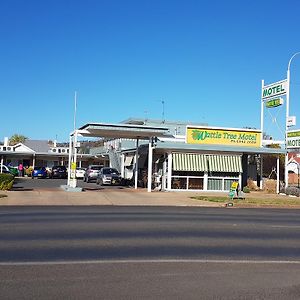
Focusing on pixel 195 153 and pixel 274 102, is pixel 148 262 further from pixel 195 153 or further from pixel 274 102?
pixel 274 102

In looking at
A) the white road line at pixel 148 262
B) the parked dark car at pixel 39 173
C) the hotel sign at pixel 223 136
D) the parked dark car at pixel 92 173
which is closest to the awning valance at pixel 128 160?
the parked dark car at pixel 92 173

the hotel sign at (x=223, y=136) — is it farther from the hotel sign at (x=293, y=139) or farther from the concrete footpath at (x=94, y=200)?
the concrete footpath at (x=94, y=200)

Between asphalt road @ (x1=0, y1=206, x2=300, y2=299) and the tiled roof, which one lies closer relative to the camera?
asphalt road @ (x1=0, y1=206, x2=300, y2=299)

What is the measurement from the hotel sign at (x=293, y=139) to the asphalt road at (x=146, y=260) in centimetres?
2175

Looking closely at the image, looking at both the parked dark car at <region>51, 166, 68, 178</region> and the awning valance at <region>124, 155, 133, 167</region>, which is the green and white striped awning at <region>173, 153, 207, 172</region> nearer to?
the awning valance at <region>124, 155, 133, 167</region>

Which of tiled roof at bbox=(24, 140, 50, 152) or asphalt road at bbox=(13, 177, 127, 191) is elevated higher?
tiled roof at bbox=(24, 140, 50, 152)

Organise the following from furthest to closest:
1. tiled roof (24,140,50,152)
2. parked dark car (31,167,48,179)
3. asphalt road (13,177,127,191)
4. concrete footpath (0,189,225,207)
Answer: tiled roof (24,140,50,152)
parked dark car (31,167,48,179)
asphalt road (13,177,127,191)
concrete footpath (0,189,225,207)

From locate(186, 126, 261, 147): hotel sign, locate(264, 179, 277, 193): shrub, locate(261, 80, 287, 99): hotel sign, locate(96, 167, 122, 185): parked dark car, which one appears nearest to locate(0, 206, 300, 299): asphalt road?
locate(186, 126, 261, 147): hotel sign

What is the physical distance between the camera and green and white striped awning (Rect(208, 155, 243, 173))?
34719 millimetres

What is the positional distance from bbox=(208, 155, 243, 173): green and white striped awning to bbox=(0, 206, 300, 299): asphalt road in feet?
63.6

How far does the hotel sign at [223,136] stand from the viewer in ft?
116

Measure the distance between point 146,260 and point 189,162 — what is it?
25347 mm

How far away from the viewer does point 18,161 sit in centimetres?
6819

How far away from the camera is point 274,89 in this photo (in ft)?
125
